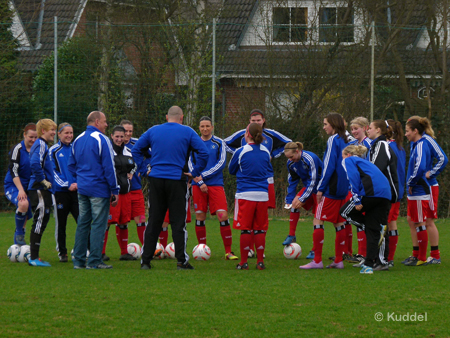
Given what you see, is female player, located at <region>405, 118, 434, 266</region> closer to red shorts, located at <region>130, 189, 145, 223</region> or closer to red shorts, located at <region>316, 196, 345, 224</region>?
red shorts, located at <region>316, 196, 345, 224</region>

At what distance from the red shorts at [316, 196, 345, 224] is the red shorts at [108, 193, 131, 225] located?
2920 millimetres

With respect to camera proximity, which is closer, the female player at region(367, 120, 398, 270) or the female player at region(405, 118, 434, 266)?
the female player at region(367, 120, 398, 270)

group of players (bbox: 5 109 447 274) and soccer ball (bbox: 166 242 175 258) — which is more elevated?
group of players (bbox: 5 109 447 274)

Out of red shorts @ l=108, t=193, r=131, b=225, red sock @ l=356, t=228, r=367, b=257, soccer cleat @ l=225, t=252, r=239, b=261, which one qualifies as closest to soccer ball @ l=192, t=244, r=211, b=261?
soccer cleat @ l=225, t=252, r=239, b=261

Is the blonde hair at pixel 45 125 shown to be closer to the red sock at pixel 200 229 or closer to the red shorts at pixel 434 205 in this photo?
the red sock at pixel 200 229

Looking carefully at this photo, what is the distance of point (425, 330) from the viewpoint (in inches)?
197

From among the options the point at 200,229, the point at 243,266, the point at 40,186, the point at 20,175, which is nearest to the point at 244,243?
the point at 243,266

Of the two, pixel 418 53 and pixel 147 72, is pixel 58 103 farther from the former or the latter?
pixel 418 53

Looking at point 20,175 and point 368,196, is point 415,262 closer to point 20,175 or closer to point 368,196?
point 368,196

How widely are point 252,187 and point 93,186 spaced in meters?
1.99

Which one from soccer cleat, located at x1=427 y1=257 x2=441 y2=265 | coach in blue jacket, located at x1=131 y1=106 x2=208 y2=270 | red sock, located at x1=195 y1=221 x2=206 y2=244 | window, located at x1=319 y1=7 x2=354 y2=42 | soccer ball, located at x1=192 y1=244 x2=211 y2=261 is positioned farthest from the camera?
window, located at x1=319 y1=7 x2=354 y2=42

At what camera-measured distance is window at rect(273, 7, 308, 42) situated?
51.4 ft

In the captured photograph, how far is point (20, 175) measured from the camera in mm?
9047

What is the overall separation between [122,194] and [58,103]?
678 cm
